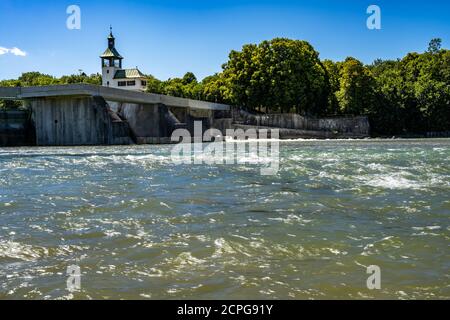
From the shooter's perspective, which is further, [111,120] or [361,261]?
[111,120]

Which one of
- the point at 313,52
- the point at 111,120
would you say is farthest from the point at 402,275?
the point at 313,52

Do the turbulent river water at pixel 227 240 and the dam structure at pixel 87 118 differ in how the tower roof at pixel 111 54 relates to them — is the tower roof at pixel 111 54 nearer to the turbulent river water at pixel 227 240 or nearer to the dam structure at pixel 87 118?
the dam structure at pixel 87 118

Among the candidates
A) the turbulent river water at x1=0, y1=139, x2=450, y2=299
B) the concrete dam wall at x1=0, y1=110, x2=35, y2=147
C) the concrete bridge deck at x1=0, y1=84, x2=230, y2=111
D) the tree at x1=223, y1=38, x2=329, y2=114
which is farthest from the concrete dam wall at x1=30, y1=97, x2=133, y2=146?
the turbulent river water at x1=0, y1=139, x2=450, y2=299

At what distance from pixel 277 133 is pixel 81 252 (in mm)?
56836

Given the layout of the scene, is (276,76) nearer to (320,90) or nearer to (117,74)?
(320,90)

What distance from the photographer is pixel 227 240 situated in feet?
23.0

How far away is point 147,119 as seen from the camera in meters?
53.2

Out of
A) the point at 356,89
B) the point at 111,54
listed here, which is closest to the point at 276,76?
the point at 356,89

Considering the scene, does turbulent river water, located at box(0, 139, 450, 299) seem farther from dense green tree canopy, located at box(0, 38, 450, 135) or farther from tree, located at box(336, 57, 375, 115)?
tree, located at box(336, 57, 375, 115)

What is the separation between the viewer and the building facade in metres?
108

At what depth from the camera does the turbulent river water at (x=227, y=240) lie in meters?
5.11

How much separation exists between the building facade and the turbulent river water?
322 ft
